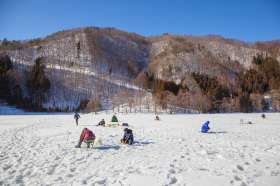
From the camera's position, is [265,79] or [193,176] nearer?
[193,176]

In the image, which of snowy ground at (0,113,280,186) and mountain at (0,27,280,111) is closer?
snowy ground at (0,113,280,186)

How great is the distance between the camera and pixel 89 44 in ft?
637

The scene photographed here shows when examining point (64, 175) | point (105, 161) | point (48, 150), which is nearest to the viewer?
point (64, 175)

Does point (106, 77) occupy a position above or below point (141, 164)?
above

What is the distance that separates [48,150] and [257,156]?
1002cm

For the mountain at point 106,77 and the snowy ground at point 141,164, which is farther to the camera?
the mountain at point 106,77

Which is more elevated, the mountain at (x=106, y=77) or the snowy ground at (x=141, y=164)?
the mountain at (x=106, y=77)

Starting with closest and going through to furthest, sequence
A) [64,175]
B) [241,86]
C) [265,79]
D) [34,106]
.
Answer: [64,175]
[34,106]
[241,86]
[265,79]

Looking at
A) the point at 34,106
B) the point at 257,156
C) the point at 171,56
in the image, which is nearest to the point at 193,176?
the point at 257,156

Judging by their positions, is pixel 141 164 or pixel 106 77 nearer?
pixel 141 164

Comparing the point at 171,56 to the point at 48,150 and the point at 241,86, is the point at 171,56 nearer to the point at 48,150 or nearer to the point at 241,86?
the point at 241,86

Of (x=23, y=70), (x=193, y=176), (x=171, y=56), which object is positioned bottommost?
(x=193, y=176)

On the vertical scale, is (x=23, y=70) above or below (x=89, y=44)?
below

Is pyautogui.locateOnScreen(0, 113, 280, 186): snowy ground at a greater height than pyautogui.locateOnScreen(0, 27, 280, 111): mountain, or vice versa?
pyautogui.locateOnScreen(0, 27, 280, 111): mountain
